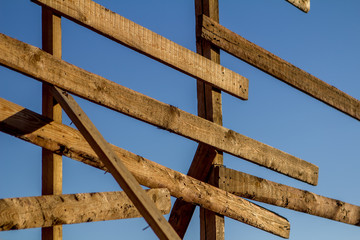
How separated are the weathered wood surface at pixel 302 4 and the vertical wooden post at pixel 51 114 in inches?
93.5

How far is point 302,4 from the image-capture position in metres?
4.96

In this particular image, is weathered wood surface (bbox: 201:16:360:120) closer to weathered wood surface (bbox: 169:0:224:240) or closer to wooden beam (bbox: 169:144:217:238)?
weathered wood surface (bbox: 169:0:224:240)

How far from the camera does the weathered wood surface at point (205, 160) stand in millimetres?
3775

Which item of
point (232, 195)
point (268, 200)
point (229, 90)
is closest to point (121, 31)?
point (229, 90)

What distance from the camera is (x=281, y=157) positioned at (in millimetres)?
4312

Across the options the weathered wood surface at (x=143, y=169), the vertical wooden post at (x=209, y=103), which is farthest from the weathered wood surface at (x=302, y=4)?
the weathered wood surface at (x=143, y=169)

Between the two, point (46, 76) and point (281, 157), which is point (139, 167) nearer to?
point (46, 76)

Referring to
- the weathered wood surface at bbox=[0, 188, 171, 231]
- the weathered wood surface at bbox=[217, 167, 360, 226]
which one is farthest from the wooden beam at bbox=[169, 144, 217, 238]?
the weathered wood surface at bbox=[0, 188, 171, 231]

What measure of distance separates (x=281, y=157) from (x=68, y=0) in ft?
6.51

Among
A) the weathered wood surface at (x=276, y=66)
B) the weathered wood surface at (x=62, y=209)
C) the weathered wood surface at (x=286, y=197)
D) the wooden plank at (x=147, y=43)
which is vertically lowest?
the weathered wood surface at (x=62, y=209)

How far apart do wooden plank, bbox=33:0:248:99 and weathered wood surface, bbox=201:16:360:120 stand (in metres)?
0.23

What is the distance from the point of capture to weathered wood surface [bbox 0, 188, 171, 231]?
103 inches

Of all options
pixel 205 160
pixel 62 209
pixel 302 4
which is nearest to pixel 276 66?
pixel 302 4

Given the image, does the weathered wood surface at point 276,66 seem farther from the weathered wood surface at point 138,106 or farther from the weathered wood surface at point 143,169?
the weathered wood surface at point 143,169
